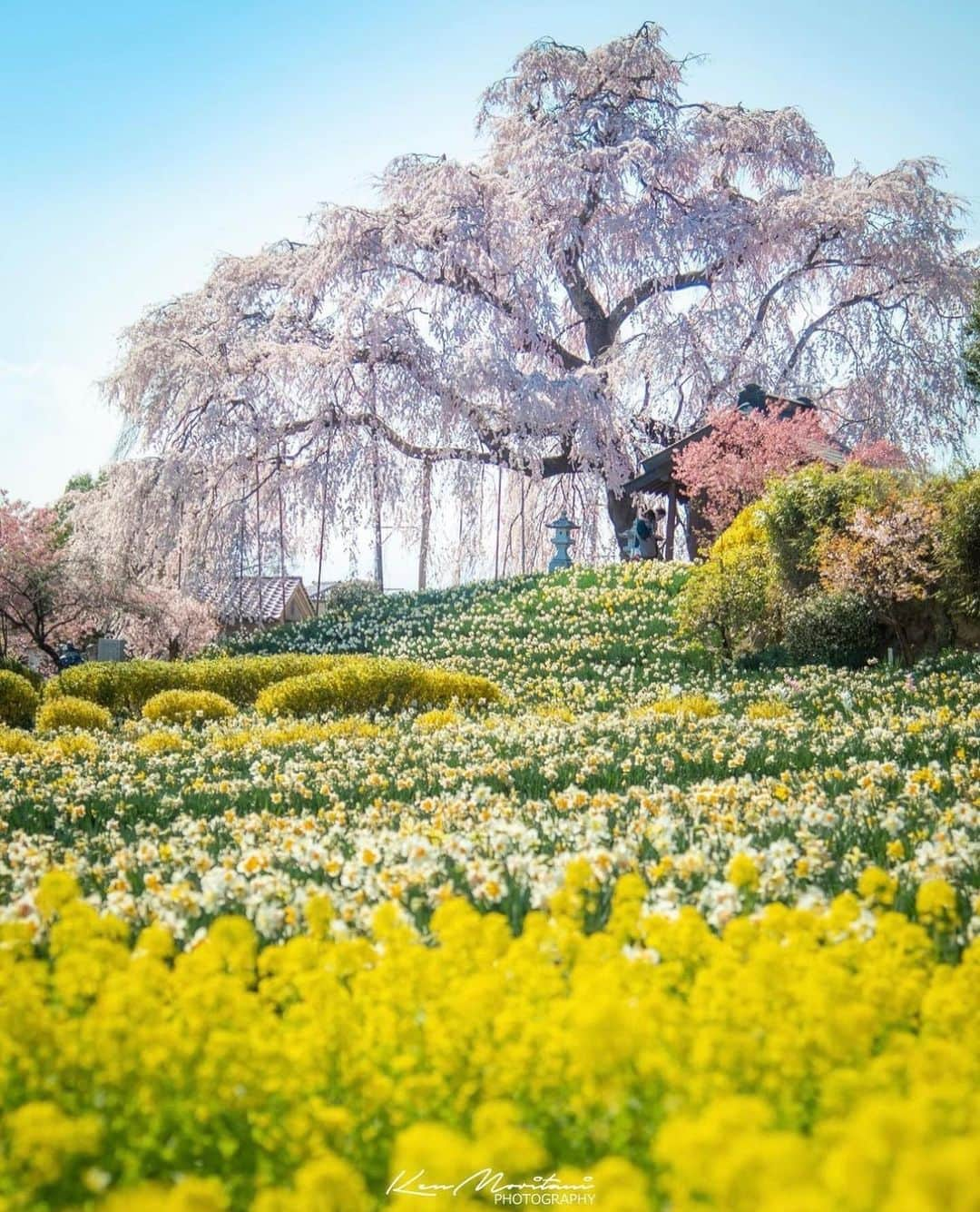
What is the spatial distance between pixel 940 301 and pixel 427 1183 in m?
27.8

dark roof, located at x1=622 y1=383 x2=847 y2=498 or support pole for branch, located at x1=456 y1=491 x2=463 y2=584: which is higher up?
dark roof, located at x1=622 y1=383 x2=847 y2=498

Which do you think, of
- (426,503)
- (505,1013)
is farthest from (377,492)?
(505,1013)

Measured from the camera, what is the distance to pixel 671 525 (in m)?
26.9

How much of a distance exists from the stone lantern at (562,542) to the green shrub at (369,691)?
464 inches

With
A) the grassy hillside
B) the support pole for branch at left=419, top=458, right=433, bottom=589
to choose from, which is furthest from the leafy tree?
the support pole for branch at left=419, top=458, right=433, bottom=589

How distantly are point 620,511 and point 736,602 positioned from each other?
1144 centimetres

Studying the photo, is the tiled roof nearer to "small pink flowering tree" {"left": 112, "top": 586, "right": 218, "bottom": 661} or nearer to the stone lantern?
"small pink flowering tree" {"left": 112, "top": 586, "right": 218, "bottom": 661}

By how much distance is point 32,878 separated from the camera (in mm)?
4590

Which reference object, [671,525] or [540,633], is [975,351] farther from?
[540,633]

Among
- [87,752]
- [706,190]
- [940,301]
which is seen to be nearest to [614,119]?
[706,190]

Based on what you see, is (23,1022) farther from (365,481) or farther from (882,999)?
(365,481)

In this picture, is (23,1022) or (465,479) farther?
(465,479)

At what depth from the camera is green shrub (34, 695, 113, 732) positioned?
44.0ft

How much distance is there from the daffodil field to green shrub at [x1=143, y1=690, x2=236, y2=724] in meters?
7.20
